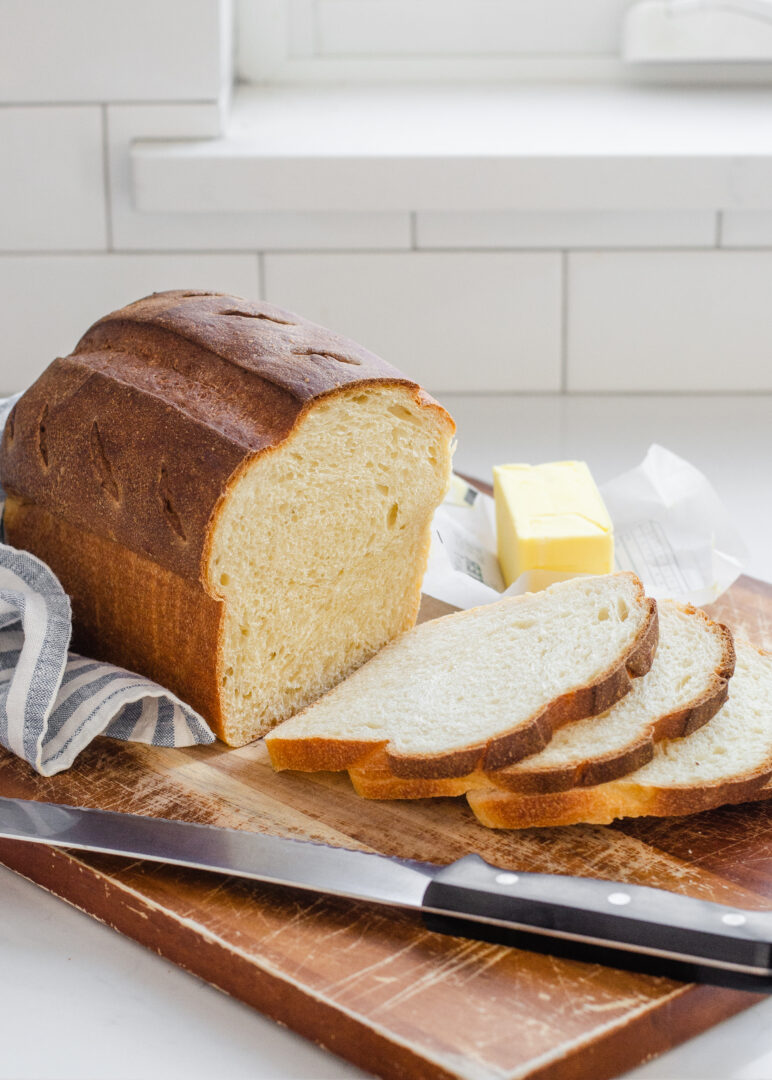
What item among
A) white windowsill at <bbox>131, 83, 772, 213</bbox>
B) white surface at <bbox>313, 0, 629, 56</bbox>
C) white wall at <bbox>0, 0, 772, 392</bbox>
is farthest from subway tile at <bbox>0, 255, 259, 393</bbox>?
white surface at <bbox>313, 0, 629, 56</bbox>

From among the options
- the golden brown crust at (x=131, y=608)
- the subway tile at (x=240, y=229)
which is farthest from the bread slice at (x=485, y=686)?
the subway tile at (x=240, y=229)

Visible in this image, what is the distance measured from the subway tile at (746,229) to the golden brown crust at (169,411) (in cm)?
121

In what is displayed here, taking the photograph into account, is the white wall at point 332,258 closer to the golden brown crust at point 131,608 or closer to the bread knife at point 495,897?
the golden brown crust at point 131,608

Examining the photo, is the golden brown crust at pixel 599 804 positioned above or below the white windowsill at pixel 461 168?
below

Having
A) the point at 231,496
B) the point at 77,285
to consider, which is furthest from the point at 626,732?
the point at 77,285

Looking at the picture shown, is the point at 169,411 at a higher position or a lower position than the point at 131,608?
higher

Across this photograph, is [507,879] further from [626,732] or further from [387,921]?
[626,732]

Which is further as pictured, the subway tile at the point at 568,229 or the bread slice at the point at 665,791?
the subway tile at the point at 568,229

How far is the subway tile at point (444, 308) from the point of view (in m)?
2.49

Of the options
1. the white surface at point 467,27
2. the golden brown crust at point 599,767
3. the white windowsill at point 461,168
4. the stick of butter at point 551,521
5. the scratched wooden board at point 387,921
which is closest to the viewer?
the scratched wooden board at point 387,921

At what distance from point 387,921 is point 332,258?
163cm

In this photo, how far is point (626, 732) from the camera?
1.28 meters

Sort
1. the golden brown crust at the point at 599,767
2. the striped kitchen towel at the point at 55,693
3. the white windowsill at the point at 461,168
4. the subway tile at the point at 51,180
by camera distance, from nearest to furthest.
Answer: the golden brown crust at the point at 599,767, the striped kitchen towel at the point at 55,693, the white windowsill at the point at 461,168, the subway tile at the point at 51,180

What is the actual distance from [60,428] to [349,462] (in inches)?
13.5
